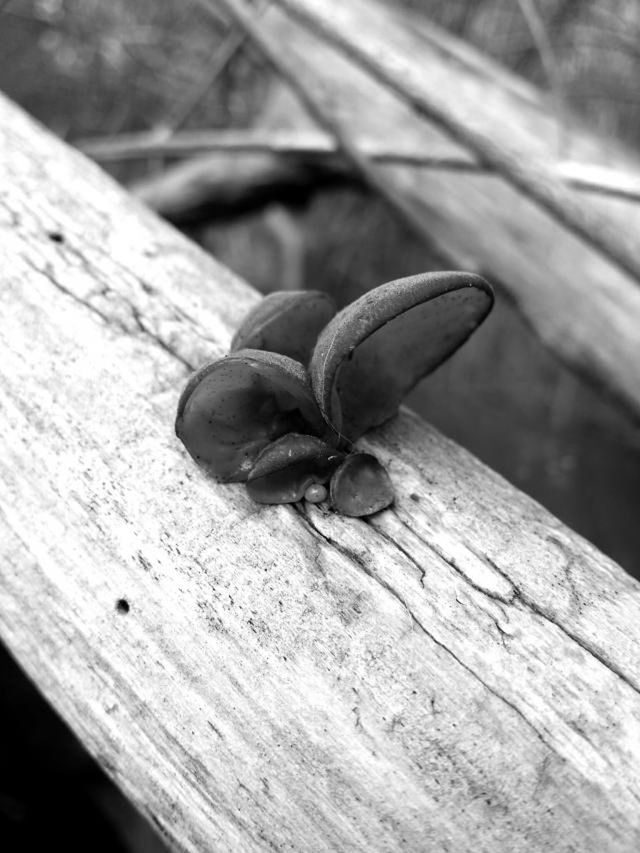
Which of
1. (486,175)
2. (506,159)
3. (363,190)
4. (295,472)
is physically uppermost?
(506,159)

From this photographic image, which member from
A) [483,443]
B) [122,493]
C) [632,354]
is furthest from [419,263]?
[122,493]

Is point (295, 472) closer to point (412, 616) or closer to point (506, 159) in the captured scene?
point (412, 616)

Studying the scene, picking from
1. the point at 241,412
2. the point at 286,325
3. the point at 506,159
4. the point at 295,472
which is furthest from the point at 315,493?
the point at 506,159

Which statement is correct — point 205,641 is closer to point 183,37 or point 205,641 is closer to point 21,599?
point 21,599

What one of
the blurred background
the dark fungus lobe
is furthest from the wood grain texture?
the dark fungus lobe

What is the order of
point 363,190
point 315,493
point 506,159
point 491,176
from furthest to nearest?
point 363,190 < point 491,176 < point 506,159 < point 315,493

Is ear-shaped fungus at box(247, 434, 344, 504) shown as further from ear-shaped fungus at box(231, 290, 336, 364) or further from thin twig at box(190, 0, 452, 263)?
thin twig at box(190, 0, 452, 263)
